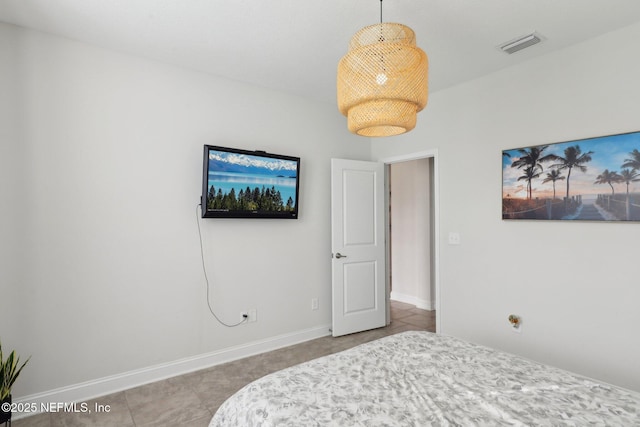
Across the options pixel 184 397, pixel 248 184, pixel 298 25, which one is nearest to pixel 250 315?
pixel 184 397

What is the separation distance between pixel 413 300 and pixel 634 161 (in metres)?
3.44

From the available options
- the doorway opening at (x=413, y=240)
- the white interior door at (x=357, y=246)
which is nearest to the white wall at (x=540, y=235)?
the white interior door at (x=357, y=246)

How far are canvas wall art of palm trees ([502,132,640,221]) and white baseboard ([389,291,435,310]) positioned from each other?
2.32m

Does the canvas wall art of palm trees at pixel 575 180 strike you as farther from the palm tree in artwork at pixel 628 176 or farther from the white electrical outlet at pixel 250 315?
the white electrical outlet at pixel 250 315

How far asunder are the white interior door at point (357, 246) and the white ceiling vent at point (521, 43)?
180 centimetres

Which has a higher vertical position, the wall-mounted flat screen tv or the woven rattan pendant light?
the woven rattan pendant light

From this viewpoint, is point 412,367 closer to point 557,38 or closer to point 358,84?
point 358,84

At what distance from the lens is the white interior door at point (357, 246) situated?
12.5ft

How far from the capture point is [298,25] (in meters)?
2.35

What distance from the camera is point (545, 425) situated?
3.90 ft

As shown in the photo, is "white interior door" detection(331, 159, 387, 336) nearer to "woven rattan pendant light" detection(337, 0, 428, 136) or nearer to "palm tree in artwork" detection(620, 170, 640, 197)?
"woven rattan pendant light" detection(337, 0, 428, 136)

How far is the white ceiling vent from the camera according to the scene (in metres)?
2.47

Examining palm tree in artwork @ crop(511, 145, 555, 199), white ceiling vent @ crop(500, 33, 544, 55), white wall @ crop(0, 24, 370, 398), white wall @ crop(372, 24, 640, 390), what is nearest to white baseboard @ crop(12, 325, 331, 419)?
white wall @ crop(0, 24, 370, 398)

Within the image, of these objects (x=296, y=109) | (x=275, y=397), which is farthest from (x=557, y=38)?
(x=275, y=397)
